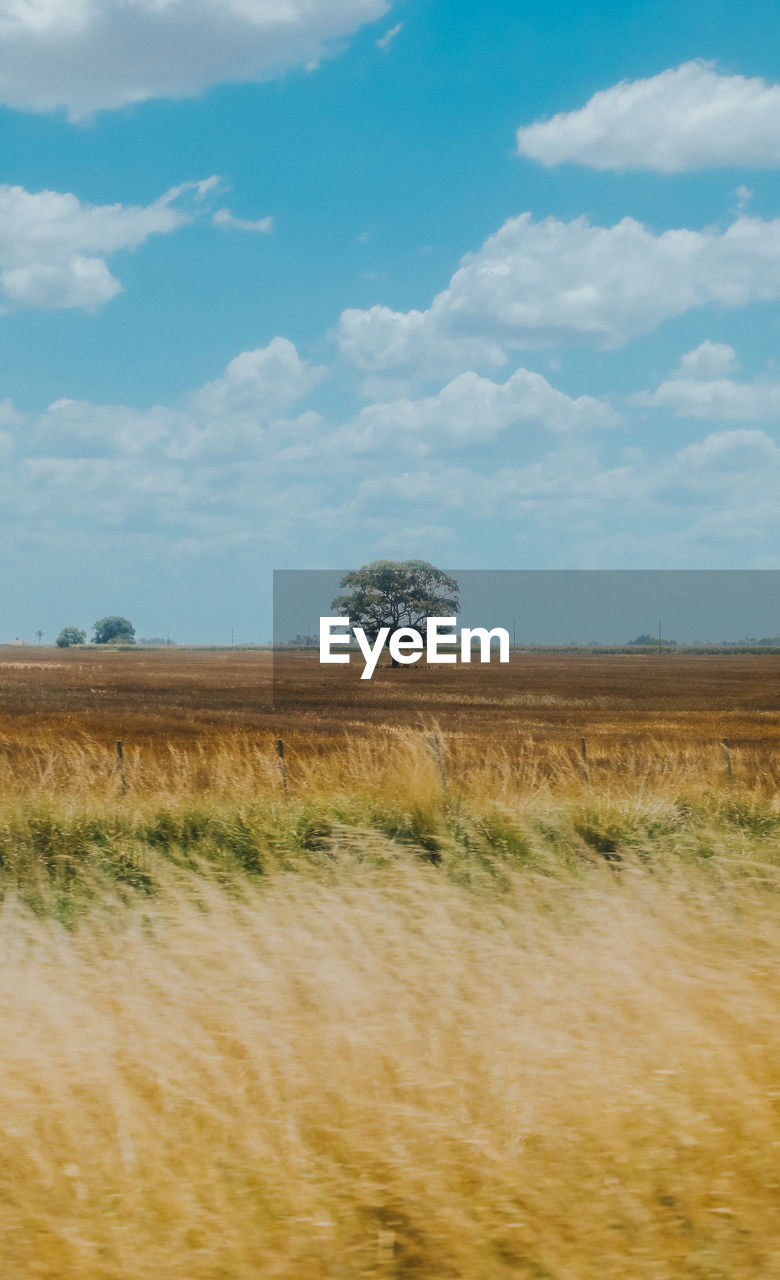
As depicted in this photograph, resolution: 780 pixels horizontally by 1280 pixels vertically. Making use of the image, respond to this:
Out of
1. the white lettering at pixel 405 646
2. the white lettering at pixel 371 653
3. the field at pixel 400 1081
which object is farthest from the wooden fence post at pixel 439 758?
the white lettering at pixel 405 646

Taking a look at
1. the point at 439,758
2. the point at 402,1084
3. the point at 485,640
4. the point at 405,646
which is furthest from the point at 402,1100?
the point at 405,646

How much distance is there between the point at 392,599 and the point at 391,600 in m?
0.23

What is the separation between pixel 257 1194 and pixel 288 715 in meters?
50.6

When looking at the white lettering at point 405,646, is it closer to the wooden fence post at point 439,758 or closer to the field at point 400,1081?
the wooden fence post at point 439,758

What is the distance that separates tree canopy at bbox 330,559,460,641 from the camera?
14762cm

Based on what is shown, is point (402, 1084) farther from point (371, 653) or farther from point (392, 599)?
point (392, 599)

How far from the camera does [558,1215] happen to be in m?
3.11

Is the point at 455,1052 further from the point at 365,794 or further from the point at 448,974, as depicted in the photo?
the point at 365,794

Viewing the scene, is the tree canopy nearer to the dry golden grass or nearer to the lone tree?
the lone tree

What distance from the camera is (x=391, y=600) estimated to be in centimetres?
15000

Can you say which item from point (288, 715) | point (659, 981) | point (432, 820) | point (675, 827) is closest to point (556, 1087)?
point (659, 981)

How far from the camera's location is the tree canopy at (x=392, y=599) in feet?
484

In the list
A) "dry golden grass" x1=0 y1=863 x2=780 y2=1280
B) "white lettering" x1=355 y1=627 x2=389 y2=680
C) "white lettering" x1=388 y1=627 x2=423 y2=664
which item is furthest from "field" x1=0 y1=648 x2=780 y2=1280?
"white lettering" x1=388 y1=627 x2=423 y2=664

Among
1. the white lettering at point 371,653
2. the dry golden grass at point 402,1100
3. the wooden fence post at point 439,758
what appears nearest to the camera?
the dry golden grass at point 402,1100
